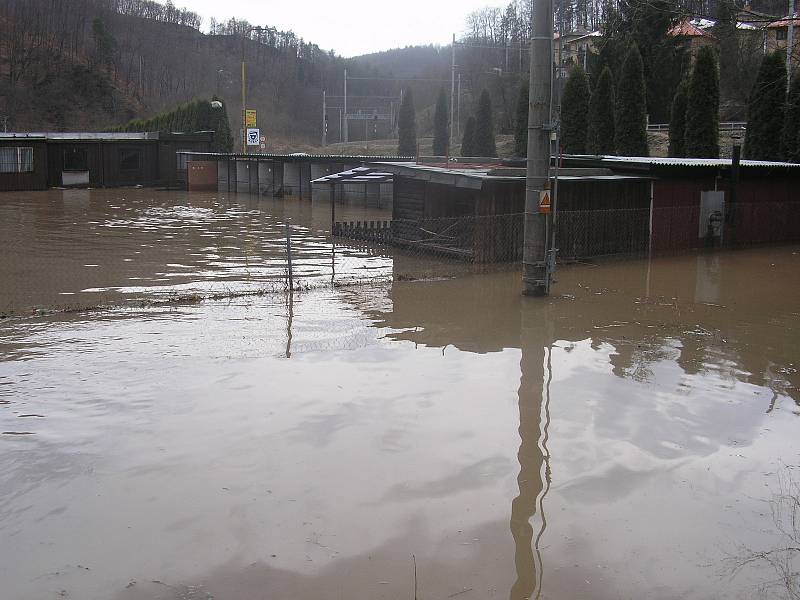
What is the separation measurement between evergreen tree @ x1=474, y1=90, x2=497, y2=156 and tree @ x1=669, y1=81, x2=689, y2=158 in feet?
67.4

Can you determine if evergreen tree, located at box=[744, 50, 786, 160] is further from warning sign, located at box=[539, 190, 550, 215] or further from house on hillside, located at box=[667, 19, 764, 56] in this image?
warning sign, located at box=[539, 190, 550, 215]

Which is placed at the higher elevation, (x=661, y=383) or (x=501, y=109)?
(x=501, y=109)

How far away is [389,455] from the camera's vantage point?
8.13 meters

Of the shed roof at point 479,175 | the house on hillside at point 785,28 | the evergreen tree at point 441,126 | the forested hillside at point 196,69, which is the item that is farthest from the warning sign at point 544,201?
the forested hillside at point 196,69

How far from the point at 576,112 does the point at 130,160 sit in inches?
1269

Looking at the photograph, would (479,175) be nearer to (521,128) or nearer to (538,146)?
(538,146)

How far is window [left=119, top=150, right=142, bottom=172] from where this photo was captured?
5785 cm

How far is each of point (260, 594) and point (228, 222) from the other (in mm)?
29675

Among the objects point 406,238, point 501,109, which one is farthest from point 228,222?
point 501,109

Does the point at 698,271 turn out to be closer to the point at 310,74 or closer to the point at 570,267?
the point at 570,267

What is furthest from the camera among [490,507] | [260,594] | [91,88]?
[91,88]

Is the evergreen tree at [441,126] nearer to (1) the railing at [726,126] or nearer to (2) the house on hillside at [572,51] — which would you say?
(2) the house on hillside at [572,51]

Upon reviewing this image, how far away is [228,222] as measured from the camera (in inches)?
1350

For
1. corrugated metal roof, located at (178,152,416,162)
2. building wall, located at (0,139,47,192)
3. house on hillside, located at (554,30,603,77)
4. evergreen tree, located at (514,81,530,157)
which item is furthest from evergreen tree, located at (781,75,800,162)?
building wall, located at (0,139,47,192)
